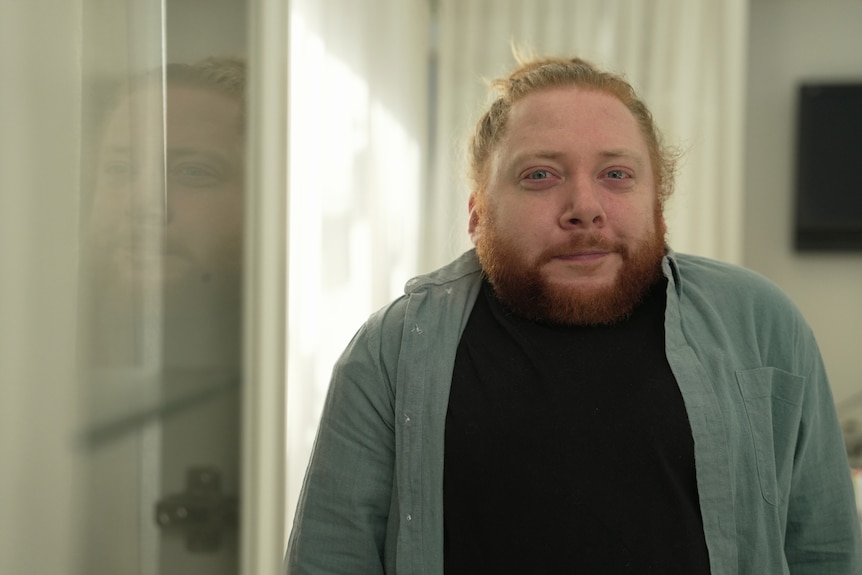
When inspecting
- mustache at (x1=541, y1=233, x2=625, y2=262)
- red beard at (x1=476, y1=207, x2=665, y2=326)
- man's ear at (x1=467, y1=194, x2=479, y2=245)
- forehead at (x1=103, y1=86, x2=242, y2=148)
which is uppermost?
forehead at (x1=103, y1=86, x2=242, y2=148)

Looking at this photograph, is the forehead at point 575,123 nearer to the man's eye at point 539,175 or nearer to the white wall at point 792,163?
the man's eye at point 539,175

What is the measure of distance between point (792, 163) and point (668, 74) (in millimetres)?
669

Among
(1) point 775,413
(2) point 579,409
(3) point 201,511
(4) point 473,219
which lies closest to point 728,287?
(1) point 775,413

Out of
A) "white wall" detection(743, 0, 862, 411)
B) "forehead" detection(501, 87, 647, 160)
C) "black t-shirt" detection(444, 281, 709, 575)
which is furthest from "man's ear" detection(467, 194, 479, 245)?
"white wall" detection(743, 0, 862, 411)

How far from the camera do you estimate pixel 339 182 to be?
174cm

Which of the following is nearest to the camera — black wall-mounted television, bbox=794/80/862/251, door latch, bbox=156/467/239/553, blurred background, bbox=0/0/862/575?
blurred background, bbox=0/0/862/575

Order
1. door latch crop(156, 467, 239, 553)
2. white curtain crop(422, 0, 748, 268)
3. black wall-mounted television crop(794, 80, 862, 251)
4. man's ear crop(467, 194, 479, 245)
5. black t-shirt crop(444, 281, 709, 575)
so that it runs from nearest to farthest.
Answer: door latch crop(156, 467, 239, 553) < black t-shirt crop(444, 281, 709, 575) < man's ear crop(467, 194, 479, 245) < white curtain crop(422, 0, 748, 268) < black wall-mounted television crop(794, 80, 862, 251)

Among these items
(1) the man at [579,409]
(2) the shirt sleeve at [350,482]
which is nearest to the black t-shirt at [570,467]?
(1) the man at [579,409]

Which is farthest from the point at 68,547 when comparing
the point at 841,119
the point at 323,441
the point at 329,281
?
the point at 841,119

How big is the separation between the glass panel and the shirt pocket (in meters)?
0.72

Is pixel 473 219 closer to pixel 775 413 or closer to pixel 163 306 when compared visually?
pixel 775 413

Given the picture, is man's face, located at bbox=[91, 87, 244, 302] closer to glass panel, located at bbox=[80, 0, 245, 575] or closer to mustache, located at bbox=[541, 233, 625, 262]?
glass panel, located at bbox=[80, 0, 245, 575]

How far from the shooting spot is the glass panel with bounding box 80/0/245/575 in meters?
0.57

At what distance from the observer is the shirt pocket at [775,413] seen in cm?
103
